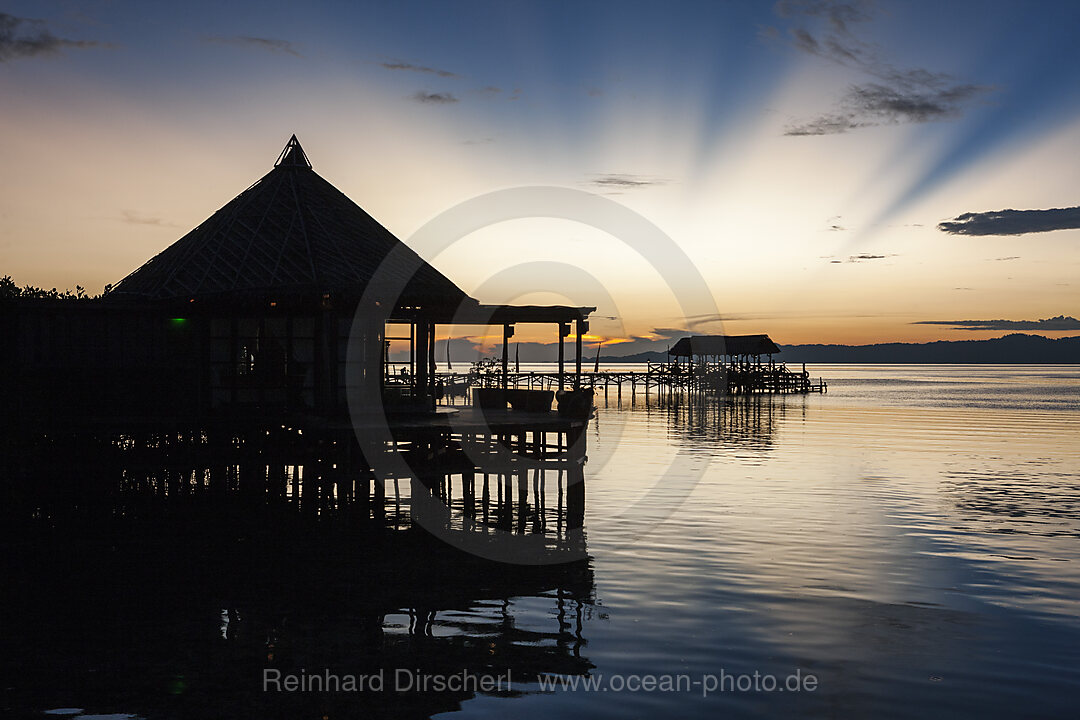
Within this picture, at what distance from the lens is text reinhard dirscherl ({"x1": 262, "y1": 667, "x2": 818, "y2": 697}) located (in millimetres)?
9438

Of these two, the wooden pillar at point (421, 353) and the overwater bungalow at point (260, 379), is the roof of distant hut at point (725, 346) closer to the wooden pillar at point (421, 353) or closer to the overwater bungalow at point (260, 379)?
the wooden pillar at point (421, 353)

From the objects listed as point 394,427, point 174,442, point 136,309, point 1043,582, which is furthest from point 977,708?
point 136,309

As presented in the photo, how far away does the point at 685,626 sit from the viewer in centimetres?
1173

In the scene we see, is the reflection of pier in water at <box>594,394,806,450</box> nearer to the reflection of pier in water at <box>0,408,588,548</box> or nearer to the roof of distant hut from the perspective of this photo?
the roof of distant hut

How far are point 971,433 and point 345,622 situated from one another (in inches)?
1611

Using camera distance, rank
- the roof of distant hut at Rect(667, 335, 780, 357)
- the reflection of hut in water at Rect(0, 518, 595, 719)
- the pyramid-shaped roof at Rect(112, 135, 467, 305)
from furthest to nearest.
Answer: the roof of distant hut at Rect(667, 335, 780, 357), the pyramid-shaped roof at Rect(112, 135, 467, 305), the reflection of hut in water at Rect(0, 518, 595, 719)

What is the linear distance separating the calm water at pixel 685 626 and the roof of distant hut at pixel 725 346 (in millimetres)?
69722

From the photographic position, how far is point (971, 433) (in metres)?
44.7

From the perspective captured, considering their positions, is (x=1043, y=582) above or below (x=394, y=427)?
below

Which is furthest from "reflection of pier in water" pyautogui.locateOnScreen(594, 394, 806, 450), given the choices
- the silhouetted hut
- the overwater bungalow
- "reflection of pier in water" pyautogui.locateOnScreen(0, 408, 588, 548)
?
the silhouetted hut

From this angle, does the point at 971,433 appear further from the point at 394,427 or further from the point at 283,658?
the point at 283,658

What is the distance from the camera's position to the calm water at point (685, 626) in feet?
30.1

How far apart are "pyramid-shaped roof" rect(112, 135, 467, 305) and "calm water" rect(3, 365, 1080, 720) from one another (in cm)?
805

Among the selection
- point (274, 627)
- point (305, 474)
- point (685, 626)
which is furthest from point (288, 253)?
point (685, 626)
